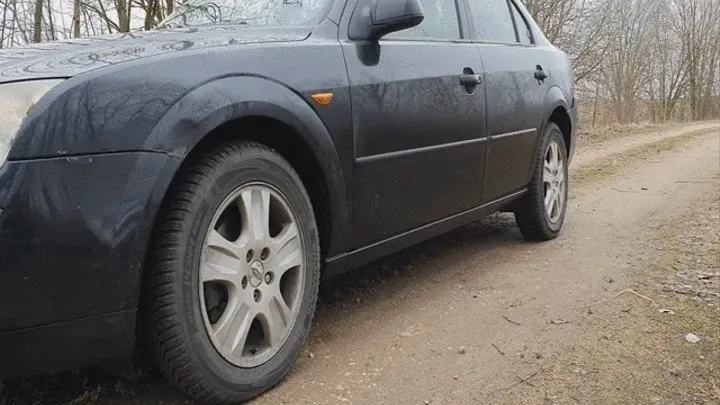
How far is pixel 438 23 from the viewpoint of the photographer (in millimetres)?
3438

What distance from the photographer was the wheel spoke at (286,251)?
2.30 meters

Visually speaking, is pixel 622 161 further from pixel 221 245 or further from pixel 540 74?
pixel 221 245

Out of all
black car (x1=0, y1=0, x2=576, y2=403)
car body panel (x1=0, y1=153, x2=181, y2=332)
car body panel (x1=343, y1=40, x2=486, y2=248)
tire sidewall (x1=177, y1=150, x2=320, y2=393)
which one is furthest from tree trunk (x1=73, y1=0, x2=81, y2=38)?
car body panel (x1=0, y1=153, x2=181, y2=332)

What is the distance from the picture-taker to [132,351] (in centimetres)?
192

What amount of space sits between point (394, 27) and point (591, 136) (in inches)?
444

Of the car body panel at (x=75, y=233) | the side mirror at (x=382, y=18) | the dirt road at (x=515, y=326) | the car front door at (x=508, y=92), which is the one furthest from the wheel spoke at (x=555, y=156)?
the car body panel at (x=75, y=233)

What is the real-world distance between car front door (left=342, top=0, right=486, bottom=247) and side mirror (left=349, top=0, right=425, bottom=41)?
0.05m

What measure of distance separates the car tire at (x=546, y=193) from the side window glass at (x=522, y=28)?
62 centimetres

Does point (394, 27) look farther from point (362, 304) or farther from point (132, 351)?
point (132, 351)

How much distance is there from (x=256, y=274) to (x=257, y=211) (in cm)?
22

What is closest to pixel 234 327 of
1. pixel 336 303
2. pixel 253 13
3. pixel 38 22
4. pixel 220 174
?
pixel 220 174

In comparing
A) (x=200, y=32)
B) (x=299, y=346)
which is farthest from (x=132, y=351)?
(x=200, y=32)

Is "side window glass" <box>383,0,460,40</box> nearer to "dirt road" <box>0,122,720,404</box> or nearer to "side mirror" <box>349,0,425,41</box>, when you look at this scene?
"side mirror" <box>349,0,425,41</box>

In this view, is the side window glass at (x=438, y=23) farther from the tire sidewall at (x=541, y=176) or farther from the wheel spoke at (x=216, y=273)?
the wheel spoke at (x=216, y=273)
